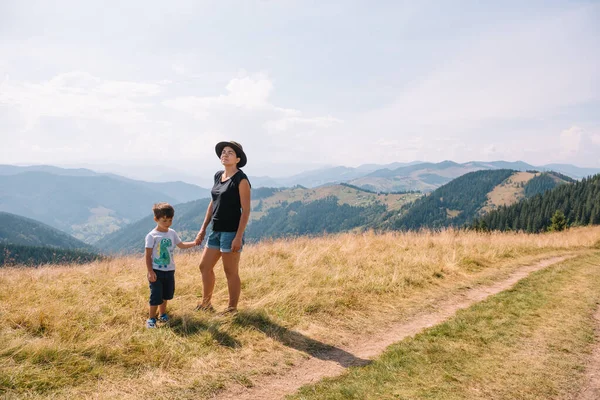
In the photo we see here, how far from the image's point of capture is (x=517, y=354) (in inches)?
195


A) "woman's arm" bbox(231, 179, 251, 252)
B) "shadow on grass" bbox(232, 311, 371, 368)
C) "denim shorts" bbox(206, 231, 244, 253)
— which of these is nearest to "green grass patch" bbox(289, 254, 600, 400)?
"shadow on grass" bbox(232, 311, 371, 368)

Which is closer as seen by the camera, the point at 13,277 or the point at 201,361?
the point at 201,361

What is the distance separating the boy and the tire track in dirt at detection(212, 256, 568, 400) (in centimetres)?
211

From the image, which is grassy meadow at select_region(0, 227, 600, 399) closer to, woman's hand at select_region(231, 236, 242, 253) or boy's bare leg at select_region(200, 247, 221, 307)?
boy's bare leg at select_region(200, 247, 221, 307)

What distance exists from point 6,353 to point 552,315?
9.01 meters

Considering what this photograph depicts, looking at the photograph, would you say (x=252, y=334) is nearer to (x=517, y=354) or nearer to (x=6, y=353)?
(x=6, y=353)

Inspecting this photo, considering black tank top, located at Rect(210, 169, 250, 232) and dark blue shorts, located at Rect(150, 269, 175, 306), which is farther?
black tank top, located at Rect(210, 169, 250, 232)

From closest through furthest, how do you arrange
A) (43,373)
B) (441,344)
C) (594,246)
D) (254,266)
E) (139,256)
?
(43,373)
(441,344)
(254,266)
(139,256)
(594,246)

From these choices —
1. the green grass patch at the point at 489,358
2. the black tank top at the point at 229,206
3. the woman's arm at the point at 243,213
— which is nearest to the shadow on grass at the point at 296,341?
the green grass patch at the point at 489,358

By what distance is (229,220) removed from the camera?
571cm

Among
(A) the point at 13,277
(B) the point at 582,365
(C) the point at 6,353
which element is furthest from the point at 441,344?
(A) the point at 13,277

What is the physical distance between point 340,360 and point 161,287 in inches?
121

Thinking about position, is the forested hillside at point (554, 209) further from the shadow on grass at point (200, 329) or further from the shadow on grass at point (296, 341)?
the shadow on grass at point (200, 329)

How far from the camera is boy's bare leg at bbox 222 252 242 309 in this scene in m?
5.74
